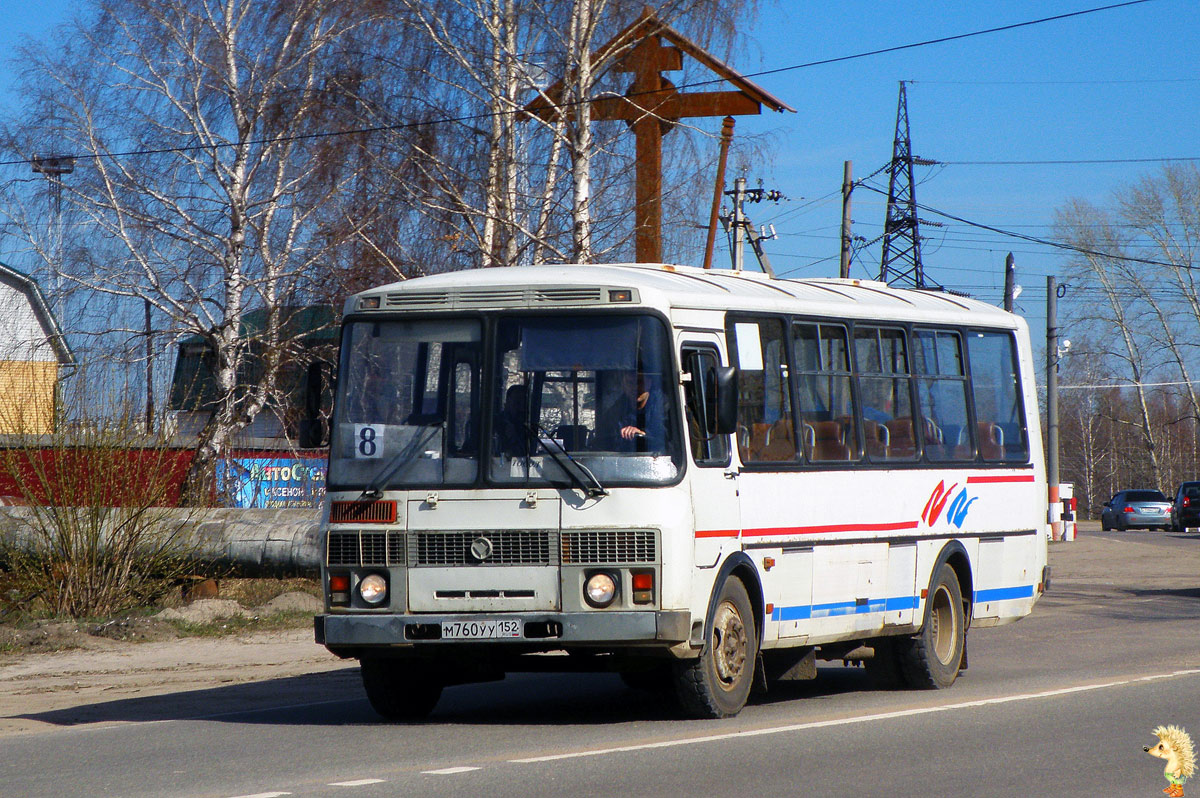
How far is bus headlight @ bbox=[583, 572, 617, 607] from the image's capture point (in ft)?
32.4

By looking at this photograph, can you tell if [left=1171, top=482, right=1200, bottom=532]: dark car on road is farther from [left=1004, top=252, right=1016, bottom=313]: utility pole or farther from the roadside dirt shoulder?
the roadside dirt shoulder

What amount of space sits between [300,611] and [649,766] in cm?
1194

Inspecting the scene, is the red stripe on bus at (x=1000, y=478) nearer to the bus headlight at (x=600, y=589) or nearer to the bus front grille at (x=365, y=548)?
the bus headlight at (x=600, y=589)

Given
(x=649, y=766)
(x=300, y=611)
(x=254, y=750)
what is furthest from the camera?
(x=300, y=611)

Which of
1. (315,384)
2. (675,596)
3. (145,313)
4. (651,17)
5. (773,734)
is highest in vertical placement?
(651,17)

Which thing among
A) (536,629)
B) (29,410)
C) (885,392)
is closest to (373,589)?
(536,629)

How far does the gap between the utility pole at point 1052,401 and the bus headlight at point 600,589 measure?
108 ft

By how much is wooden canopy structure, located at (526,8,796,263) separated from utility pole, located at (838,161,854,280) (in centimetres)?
1596

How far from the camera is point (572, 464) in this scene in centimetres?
1001

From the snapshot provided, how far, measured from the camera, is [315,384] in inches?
426

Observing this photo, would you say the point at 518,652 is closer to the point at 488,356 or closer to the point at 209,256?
the point at 488,356

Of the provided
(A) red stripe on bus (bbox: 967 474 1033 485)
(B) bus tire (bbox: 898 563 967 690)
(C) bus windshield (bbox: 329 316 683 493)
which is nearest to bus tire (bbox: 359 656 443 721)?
(C) bus windshield (bbox: 329 316 683 493)

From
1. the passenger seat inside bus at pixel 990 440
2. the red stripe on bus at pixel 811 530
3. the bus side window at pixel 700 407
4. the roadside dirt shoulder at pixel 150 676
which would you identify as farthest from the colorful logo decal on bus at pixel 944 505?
the roadside dirt shoulder at pixel 150 676

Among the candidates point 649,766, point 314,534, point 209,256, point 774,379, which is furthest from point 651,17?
point 649,766
